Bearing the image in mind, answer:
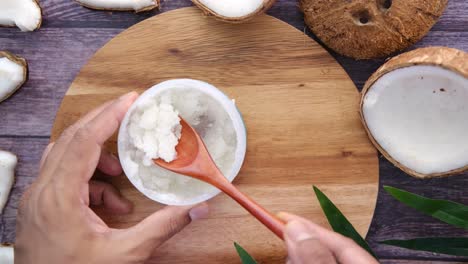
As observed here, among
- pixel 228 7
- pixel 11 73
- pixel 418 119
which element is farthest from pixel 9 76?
pixel 418 119

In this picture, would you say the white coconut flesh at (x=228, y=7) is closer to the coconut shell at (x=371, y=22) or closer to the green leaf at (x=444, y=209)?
the coconut shell at (x=371, y=22)

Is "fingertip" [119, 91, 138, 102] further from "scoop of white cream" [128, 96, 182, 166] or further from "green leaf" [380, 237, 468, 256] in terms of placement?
"green leaf" [380, 237, 468, 256]

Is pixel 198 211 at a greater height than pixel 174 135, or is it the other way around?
pixel 174 135

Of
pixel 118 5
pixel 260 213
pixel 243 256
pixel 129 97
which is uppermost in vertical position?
pixel 118 5

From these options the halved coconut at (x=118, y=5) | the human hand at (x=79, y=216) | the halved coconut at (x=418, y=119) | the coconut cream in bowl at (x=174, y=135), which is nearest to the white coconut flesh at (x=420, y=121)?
the halved coconut at (x=418, y=119)

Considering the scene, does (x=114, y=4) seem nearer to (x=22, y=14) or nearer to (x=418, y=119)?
(x=22, y=14)

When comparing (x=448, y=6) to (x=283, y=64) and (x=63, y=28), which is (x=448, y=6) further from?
(x=63, y=28)

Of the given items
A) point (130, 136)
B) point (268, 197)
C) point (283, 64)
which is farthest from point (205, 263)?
point (283, 64)
